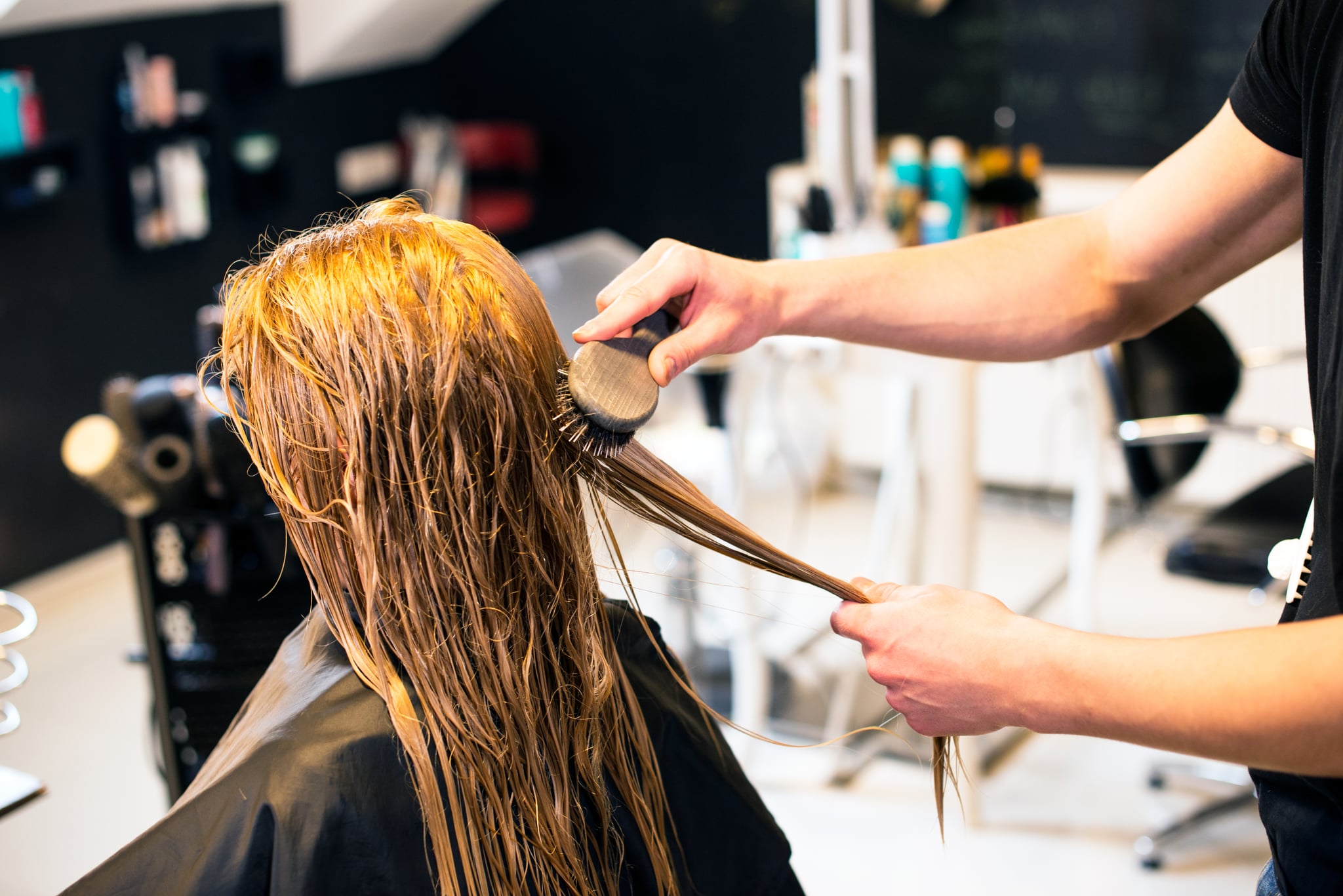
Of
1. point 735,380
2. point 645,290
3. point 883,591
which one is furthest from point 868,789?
point 645,290

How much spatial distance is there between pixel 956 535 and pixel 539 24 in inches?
123

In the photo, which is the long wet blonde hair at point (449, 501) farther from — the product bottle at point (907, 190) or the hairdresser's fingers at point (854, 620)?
the product bottle at point (907, 190)

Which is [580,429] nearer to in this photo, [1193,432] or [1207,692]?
[1207,692]

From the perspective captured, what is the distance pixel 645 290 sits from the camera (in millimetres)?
1068

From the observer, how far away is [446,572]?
38.5 inches

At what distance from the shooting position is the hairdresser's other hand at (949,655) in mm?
924

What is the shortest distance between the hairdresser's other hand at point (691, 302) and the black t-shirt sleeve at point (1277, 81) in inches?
18.4

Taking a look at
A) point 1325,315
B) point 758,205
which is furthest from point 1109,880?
point 758,205

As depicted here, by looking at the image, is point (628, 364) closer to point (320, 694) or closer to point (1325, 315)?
point (320, 694)

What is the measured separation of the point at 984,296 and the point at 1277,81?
33 cm

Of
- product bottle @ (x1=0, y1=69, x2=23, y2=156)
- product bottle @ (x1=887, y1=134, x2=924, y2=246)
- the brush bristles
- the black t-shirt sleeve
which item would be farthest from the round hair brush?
product bottle @ (x1=0, y1=69, x2=23, y2=156)

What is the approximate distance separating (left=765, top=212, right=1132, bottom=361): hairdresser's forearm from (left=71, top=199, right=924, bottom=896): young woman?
31cm

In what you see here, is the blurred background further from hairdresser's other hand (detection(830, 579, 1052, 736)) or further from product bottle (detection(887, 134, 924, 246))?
hairdresser's other hand (detection(830, 579, 1052, 736))

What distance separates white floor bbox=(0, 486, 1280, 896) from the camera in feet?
7.54
